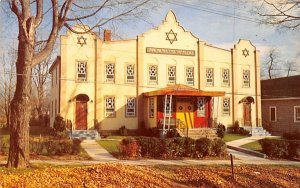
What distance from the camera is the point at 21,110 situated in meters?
12.1

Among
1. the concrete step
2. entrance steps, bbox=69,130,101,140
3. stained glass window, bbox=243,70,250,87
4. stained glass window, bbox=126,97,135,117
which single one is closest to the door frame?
entrance steps, bbox=69,130,101,140

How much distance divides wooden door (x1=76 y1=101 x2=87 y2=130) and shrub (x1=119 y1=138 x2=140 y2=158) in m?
12.6

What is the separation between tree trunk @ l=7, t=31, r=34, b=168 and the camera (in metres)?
12.0

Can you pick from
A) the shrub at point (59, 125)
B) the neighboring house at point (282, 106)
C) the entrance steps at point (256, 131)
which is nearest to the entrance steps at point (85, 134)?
the shrub at point (59, 125)

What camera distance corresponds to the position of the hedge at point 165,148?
53.9ft


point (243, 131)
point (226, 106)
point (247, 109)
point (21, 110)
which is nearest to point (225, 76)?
point (226, 106)

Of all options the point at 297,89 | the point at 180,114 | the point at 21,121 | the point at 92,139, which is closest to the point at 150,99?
the point at 180,114

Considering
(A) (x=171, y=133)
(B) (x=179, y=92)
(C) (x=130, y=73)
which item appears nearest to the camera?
(A) (x=171, y=133)

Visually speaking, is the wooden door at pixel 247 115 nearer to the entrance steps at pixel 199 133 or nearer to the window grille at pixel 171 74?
the window grille at pixel 171 74

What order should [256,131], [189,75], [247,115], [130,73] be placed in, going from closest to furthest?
1. [130,73]
2. [189,75]
3. [256,131]
4. [247,115]

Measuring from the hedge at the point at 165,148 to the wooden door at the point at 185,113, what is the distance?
38.1ft

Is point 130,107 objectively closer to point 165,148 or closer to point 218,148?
point 218,148

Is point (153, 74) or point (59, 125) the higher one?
point (153, 74)

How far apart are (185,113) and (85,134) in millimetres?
8371
